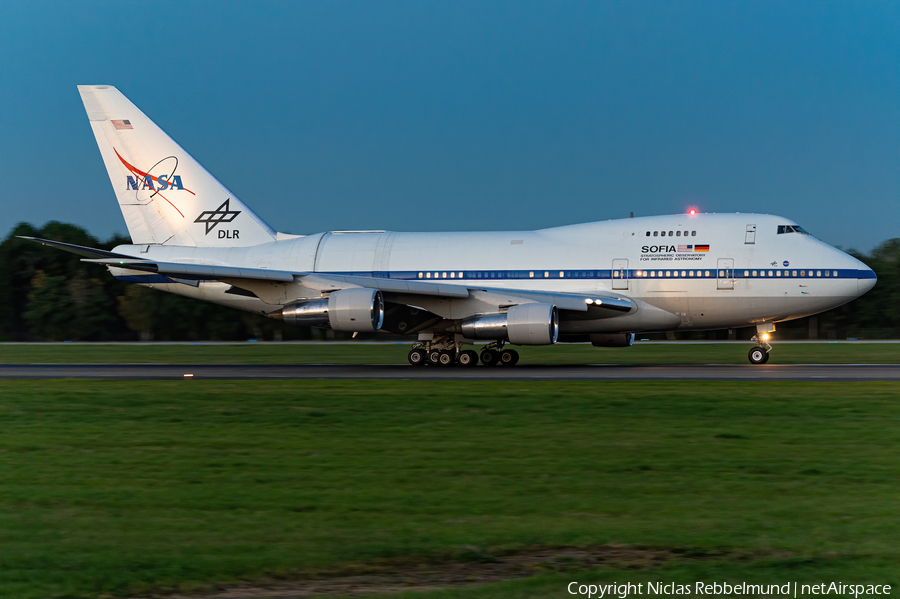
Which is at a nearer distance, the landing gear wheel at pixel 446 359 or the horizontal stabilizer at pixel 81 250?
the horizontal stabilizer at pixel 81 250

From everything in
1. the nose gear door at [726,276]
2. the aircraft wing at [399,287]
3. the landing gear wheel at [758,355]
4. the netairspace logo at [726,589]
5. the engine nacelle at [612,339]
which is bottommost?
the netairspace logo at [726,589]

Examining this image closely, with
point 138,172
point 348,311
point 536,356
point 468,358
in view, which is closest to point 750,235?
point 468,358

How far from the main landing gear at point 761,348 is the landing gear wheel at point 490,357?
854cm

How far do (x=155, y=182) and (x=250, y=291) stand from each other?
7117 millimetres

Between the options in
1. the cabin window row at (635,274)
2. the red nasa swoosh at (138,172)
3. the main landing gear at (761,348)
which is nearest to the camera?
the cabin window row at (635,274)

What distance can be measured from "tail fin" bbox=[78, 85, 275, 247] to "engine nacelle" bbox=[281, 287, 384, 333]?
6925mm

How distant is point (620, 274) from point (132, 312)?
56097mm

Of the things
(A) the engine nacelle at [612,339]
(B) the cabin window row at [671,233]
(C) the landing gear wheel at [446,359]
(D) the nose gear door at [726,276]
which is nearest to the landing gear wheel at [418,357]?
(C) the landing gear wheel at [446,359]

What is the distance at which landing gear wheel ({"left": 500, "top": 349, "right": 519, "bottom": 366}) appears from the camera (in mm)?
29766

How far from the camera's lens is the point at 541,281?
28.9m

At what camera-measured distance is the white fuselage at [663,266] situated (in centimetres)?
2738

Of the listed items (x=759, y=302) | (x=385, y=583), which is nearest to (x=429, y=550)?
(x=385, y=583)

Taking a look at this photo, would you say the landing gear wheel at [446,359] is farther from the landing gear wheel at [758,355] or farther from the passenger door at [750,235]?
the passenger door at [750,235]

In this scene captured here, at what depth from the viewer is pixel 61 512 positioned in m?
8.27
